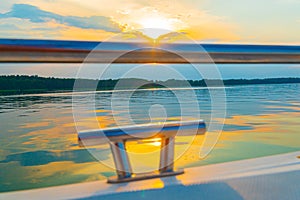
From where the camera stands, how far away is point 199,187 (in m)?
1.03

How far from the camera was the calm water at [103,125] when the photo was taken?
8.53ft

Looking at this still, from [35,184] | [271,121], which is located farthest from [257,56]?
[271,121]

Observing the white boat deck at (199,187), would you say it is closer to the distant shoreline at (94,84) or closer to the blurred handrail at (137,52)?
the blurred handrail at (137,52)

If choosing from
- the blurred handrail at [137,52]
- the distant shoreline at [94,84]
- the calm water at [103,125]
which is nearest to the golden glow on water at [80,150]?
the calm water at [103,125]

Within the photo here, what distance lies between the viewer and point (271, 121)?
6.80 meters

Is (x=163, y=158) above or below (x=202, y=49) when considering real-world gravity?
below

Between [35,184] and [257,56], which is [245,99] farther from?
[257,56]

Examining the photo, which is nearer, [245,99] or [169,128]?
[169,128]

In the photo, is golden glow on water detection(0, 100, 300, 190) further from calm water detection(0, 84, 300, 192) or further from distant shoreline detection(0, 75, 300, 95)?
distant shoreline detection(0, 75, 300, 95)

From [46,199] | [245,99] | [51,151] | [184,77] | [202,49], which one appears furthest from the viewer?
[245,99]

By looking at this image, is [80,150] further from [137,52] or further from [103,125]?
[137,52]

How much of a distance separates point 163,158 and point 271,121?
5.99 metres

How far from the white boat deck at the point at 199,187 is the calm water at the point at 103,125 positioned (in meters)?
0.23

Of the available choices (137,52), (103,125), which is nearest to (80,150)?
(103,125)
